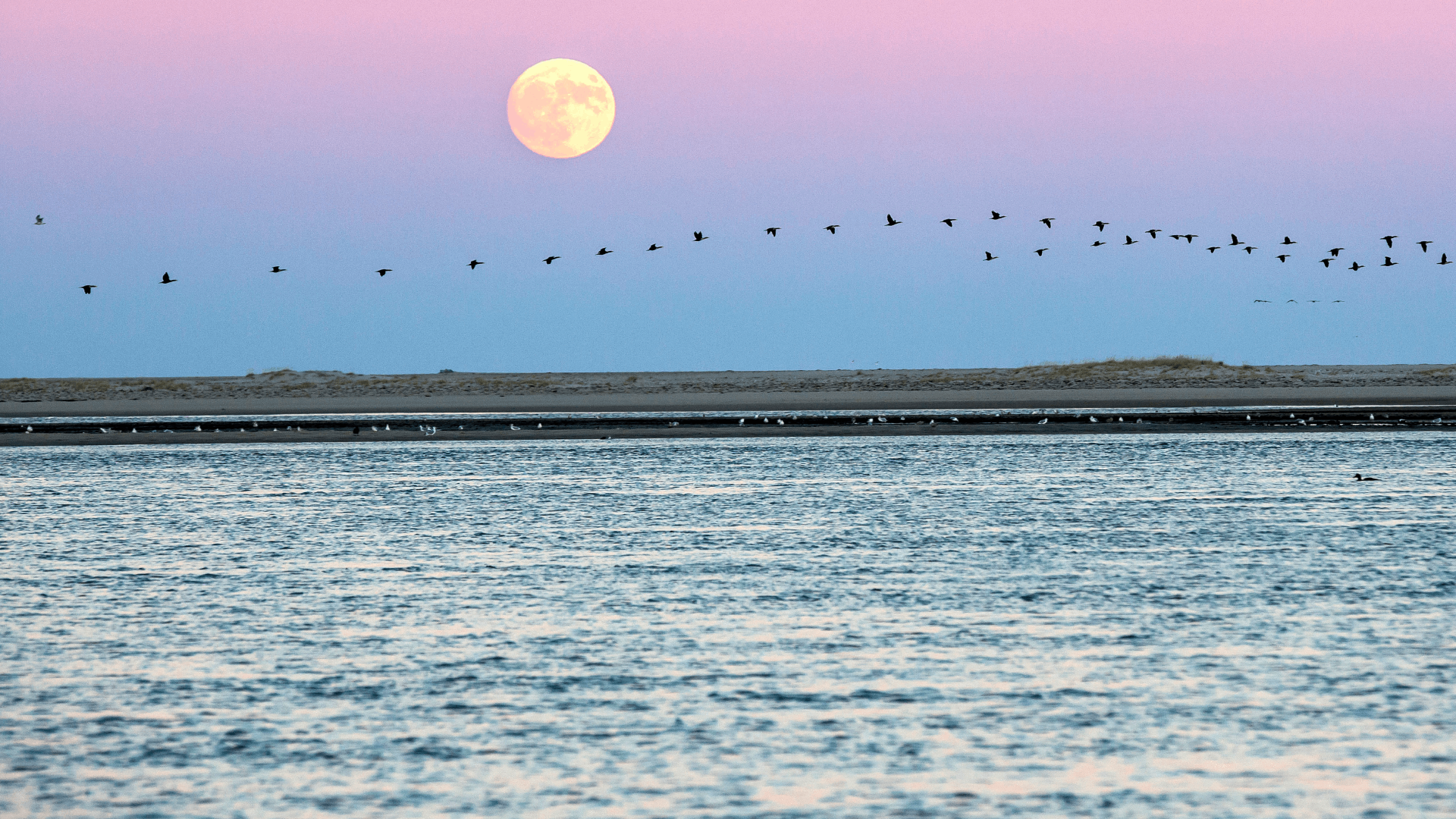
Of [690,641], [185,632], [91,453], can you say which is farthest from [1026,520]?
[91,453]

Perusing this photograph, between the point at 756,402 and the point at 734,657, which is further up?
the point at 756,402

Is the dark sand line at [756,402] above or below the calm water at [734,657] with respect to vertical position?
above

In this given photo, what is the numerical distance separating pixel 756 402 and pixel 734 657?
8563 centimetres

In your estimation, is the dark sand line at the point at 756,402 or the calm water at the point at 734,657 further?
the dark sand line at the point at 756,402

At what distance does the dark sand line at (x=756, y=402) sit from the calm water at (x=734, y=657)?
54.8 m

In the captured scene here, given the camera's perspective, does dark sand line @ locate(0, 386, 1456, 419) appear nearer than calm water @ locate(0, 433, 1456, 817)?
No

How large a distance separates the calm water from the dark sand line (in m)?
54.8

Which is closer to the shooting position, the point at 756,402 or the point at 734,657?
the point at 734,657

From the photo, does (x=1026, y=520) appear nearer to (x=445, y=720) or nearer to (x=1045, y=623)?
(x=1045, y=623)

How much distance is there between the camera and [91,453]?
185ft

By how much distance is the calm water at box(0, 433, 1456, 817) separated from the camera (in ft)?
39.7

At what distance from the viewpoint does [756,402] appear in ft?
337

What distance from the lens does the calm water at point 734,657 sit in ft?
39.7

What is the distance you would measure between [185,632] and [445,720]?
6372 millimetres
